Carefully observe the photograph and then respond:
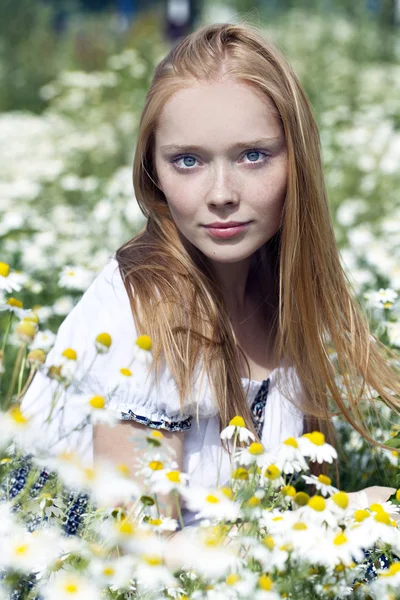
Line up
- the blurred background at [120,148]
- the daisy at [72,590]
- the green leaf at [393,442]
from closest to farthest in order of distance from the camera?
the daisy at [72,590], the green leaf at [393,442], the blurred background at [120,148]

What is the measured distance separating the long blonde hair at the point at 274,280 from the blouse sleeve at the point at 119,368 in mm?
24

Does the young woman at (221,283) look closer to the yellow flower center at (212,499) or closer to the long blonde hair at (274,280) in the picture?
the long blonde hair at (274,280)

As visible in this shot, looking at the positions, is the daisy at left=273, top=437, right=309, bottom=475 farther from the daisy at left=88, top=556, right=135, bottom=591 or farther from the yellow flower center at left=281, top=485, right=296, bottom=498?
the daisy at left=88, top=556, right=135, bottom=591

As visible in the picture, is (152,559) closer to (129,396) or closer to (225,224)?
(129,396)

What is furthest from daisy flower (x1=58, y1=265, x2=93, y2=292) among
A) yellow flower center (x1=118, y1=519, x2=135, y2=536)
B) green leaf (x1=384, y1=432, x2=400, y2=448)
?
yellow flower center (x1=118, y1=519, x2=135, y2=536)

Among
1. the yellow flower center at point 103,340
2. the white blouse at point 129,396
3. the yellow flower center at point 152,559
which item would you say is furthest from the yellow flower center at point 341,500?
the white blouse at point 129,396

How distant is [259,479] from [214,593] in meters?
0.19

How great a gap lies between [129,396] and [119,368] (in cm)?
5

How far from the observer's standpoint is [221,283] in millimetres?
1691

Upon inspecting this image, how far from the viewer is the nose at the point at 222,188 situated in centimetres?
144

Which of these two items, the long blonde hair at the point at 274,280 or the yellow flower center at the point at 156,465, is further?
the long blonde hair at the point at 274,280

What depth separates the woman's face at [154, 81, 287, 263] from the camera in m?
1.46

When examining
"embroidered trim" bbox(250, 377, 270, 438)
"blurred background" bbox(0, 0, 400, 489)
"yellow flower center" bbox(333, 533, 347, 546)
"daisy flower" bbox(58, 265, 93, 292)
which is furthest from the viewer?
"blurred background" bbox(0, 0, 400, 489)

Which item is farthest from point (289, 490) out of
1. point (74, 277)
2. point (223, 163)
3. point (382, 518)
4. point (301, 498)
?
point (74, 277)
